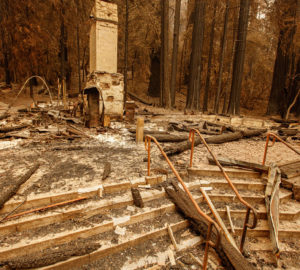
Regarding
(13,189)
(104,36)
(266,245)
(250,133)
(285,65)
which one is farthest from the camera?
(285,65)

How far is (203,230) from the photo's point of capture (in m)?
3.17

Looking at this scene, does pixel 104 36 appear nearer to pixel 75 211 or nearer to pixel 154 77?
pixel 75 211

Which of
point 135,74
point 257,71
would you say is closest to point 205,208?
point 135,74

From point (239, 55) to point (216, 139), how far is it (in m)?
9.49

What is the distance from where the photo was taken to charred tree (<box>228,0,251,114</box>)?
13.2 meters

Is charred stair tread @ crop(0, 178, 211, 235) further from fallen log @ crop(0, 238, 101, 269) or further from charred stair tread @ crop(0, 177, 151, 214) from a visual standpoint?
fallen log @ crop(0, 238, 101, 269)

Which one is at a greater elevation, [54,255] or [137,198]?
[137,198]

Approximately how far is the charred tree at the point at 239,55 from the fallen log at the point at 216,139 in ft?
19.0

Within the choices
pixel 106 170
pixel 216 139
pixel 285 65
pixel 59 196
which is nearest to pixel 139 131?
pixel 106 170

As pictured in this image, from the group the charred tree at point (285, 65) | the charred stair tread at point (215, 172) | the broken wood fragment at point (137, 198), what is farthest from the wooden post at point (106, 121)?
the charred tree at point (285, 65)

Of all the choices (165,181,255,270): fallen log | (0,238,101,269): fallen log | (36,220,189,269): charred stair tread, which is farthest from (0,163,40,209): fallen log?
(165,181,255,270): fallen log

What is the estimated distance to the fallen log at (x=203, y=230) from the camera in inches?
105

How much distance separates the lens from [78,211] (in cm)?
313

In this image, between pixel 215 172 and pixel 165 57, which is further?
pixel 165 57
